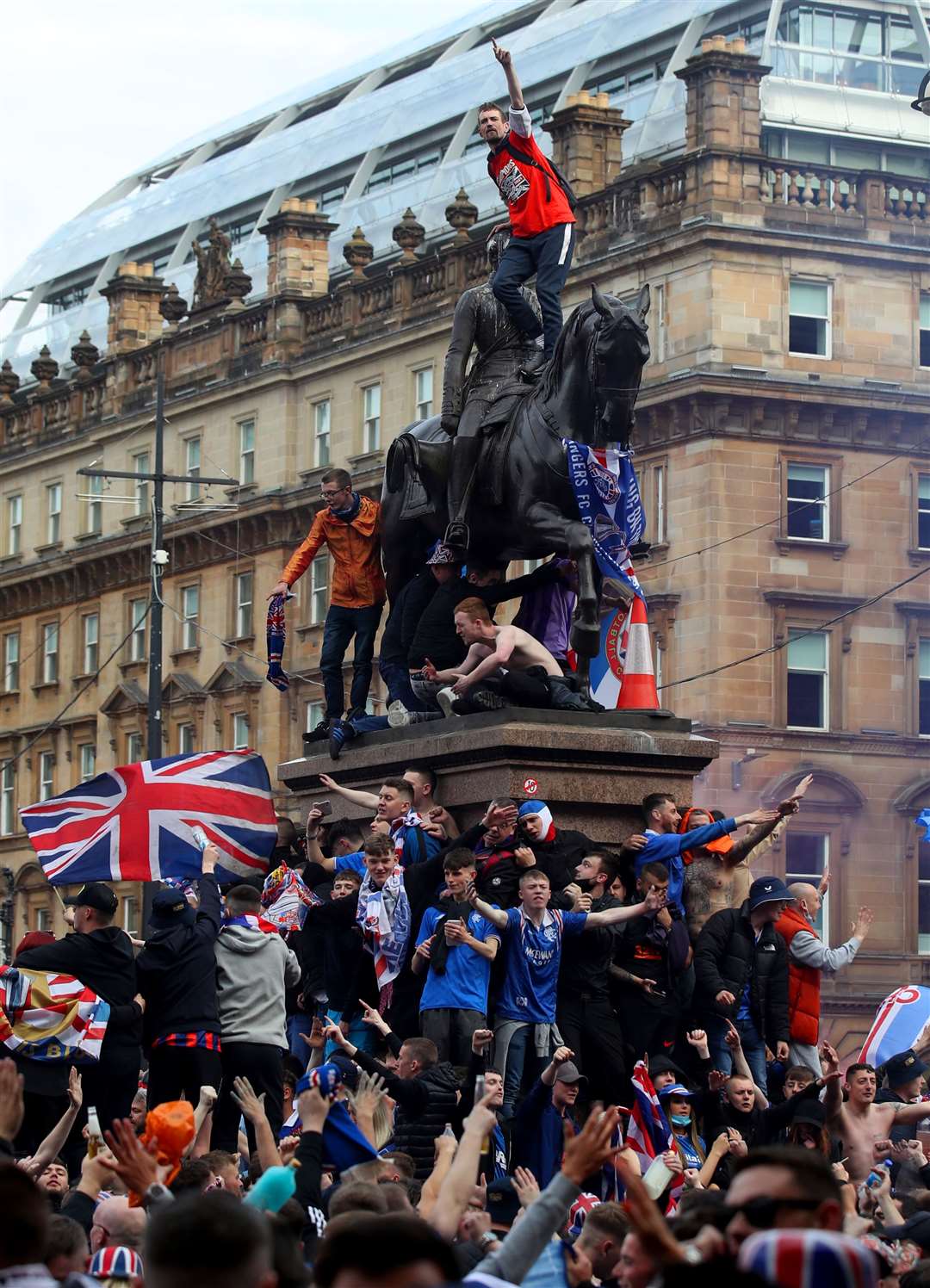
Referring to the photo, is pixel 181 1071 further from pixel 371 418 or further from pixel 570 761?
pixel 371 418

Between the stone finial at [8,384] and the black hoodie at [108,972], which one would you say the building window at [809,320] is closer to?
the stone finial at [8,384]

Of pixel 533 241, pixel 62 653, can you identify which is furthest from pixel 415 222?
pixel 533 241

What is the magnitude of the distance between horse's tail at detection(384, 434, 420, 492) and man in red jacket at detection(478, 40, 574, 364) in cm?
103

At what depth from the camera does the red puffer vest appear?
16.4 m

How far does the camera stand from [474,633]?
1714 centimetres

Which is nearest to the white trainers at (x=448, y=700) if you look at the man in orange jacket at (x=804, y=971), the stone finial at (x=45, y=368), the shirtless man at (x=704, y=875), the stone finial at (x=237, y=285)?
the shirtless man at (x=704, y=875)

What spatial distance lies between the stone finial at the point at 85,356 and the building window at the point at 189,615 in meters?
8.64

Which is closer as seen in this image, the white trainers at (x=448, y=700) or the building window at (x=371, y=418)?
the white trainers at (x=448, y=700)

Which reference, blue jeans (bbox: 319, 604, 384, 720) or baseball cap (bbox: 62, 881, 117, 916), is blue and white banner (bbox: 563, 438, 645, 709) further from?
baseball cap (bbox: 62, 881, 117, 916)

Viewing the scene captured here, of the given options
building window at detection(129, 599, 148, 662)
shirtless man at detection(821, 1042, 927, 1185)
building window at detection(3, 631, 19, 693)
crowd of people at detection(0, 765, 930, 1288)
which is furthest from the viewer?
building window at detection(3, 631, 19, 693)

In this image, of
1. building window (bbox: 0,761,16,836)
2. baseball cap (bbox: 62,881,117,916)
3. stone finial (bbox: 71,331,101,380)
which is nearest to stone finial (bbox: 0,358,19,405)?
stone finial (bbox: 71,331,101,380)

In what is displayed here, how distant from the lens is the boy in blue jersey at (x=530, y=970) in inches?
603

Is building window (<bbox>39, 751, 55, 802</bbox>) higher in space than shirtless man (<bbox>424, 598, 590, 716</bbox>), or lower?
higher

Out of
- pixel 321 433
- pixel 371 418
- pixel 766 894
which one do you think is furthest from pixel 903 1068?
pixel 321 433
